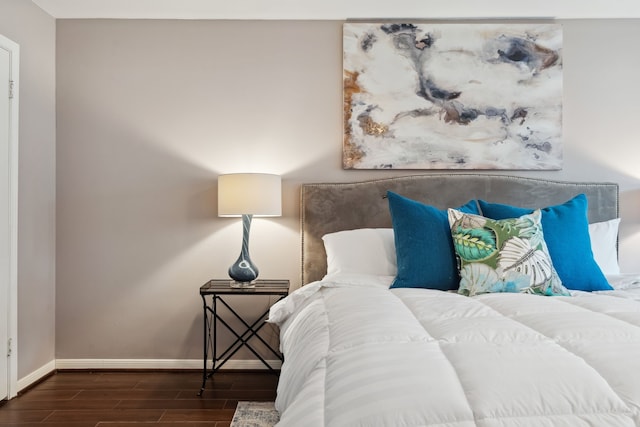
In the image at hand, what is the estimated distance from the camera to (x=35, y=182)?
280 cm

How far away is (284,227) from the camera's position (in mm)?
3029

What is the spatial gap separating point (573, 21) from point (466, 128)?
41.0 inches

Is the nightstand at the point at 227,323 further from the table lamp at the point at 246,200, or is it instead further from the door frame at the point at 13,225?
the door frame at the point at 13,225

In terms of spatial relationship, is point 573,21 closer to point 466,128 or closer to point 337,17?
point 466,128

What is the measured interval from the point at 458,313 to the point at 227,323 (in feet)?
6.12

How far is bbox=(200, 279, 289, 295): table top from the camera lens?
8.47 ft

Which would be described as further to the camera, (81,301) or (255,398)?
(81,301)

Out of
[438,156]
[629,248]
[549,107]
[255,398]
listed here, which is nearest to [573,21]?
[549,107]

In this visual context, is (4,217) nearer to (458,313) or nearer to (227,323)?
(227,323)

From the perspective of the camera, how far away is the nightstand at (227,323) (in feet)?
8.54

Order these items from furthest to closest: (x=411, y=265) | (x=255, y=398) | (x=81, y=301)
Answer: (x=81, y=301), (x=255, y=398), (x=411, y=265)

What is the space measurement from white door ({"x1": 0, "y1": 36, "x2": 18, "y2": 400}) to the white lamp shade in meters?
1.16

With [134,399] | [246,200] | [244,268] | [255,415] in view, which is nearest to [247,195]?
[246,200]

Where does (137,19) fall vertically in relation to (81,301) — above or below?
above
